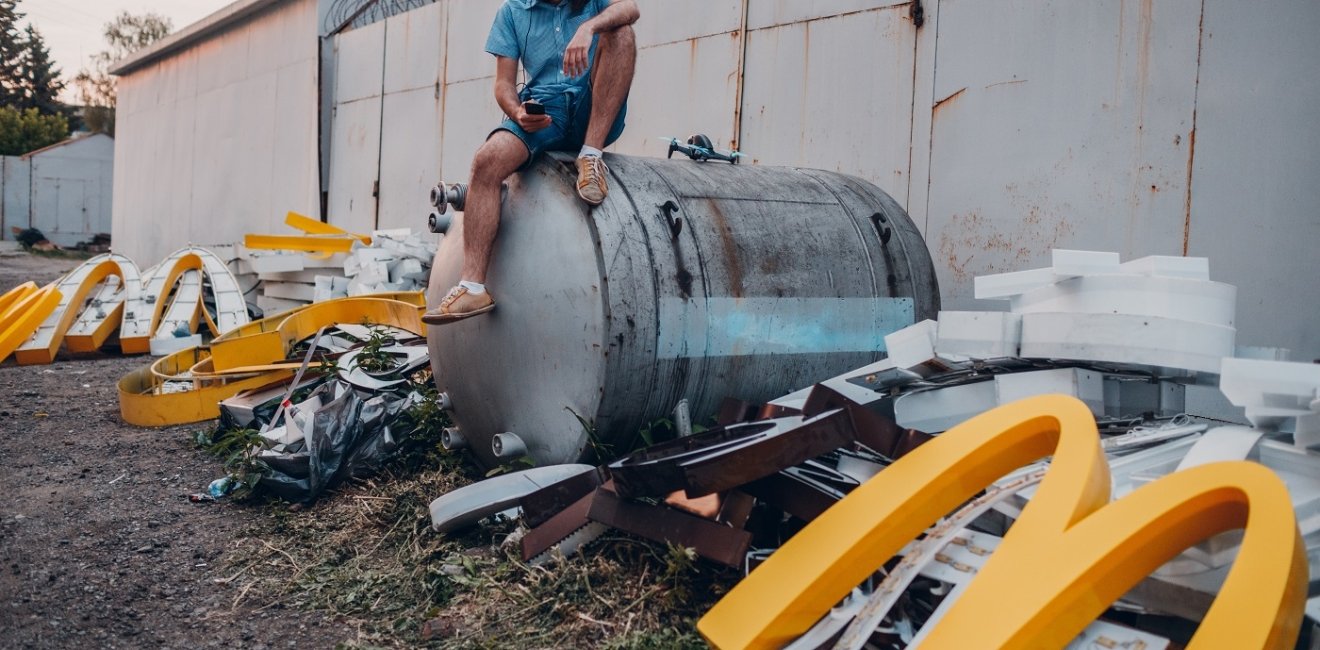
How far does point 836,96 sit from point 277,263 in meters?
6.03

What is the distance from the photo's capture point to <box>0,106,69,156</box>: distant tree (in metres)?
34.0

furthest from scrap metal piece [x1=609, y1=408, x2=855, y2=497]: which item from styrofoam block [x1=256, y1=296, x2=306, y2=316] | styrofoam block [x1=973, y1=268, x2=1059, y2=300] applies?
styrofoam block [x1=256, y1=296, x2=306, y2=316]

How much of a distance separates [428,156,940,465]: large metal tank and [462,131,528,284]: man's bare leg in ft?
0.30

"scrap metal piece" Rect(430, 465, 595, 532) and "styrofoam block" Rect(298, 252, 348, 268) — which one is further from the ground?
"styrofoam block" Rect(298, 252, 348, 268)

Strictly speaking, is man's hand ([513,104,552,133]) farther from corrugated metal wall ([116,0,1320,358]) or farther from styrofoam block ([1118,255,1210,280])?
corrugated metal wall ([116,0,1320,358])

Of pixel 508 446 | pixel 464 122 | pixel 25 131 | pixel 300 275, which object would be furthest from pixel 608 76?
pixel 25 131

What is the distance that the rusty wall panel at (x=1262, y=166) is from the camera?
4062mm

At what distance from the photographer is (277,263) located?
31.6 feet

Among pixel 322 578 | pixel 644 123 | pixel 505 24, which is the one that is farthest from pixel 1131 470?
pixel 644 123

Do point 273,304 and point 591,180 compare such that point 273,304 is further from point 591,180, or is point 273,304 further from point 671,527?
point 671,527

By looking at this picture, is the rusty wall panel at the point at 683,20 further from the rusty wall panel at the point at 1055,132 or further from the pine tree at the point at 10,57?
the pine tree at the point at 10,57

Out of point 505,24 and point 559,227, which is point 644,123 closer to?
point 505,24

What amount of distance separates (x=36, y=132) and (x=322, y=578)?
3846 cm

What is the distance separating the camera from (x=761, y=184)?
4.46 metres
